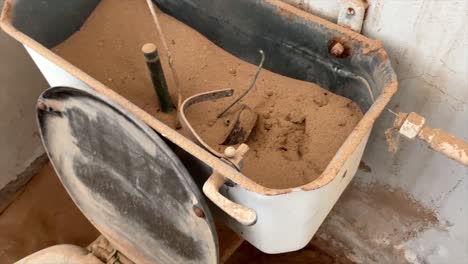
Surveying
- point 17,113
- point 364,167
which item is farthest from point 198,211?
point 17,113

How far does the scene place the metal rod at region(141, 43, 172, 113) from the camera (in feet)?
2.59

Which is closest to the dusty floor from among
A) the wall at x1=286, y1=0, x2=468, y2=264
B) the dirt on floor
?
the dirt on floor

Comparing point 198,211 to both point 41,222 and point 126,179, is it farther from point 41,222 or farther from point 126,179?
point 41,222

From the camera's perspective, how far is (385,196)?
1.10 metres

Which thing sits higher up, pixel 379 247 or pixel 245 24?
pixel 245 24

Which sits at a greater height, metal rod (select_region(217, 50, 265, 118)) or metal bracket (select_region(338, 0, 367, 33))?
metal bracket (select_region(338, 0, 367, 33))

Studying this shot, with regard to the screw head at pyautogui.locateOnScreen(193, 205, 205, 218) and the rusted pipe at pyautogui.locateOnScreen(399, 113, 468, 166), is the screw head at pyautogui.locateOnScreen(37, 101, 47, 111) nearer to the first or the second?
the screw head at pyautogui.locateOnScreen(193, 205, 205, 218)

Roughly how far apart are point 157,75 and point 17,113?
776 millimetres

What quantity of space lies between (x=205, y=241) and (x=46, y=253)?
19.7 inches

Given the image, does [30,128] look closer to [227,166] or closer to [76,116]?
[76,116]

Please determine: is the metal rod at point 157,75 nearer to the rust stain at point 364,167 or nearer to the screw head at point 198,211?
the screw head at point 198,211

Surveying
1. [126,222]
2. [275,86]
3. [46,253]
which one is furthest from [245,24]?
[46,253]

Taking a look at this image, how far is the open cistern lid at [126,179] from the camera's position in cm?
75

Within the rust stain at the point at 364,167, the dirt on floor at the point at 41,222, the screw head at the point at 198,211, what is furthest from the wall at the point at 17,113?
the rust stain at the point at 364,167
